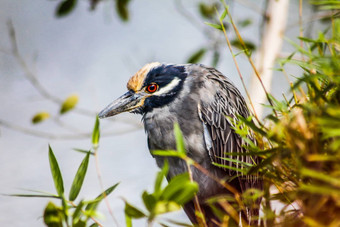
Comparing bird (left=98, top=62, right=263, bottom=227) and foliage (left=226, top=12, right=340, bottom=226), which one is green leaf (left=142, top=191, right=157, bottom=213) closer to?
foliage (left=226, top=12, right=340, bottom=226)

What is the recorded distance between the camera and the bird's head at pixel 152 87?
4.32 feet

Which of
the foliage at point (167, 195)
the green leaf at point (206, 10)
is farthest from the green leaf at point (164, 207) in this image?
the green leaf at point (206, 10)

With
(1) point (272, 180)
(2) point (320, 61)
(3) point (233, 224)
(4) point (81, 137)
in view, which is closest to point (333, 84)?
(2) point (320, 61)

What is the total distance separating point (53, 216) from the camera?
653 millimetres

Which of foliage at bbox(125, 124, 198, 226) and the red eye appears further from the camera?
the red eye

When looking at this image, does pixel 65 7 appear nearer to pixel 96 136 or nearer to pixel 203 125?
pixel 203 125

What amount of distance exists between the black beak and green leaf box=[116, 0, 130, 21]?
69 cm

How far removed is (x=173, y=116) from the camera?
4.25 feet

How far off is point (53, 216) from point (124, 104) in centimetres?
65

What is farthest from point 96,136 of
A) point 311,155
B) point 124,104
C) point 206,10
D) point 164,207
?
point 206,10

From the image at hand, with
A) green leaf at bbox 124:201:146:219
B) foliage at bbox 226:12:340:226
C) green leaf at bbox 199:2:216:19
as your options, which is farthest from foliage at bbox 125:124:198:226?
green leaf at bbox 199:2:216:19

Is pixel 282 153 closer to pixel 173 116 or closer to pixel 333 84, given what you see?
pixel 333 84

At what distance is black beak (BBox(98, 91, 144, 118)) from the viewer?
121 cm

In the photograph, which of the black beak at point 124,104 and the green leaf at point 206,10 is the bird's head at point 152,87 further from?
the green leaf at point 206,10
